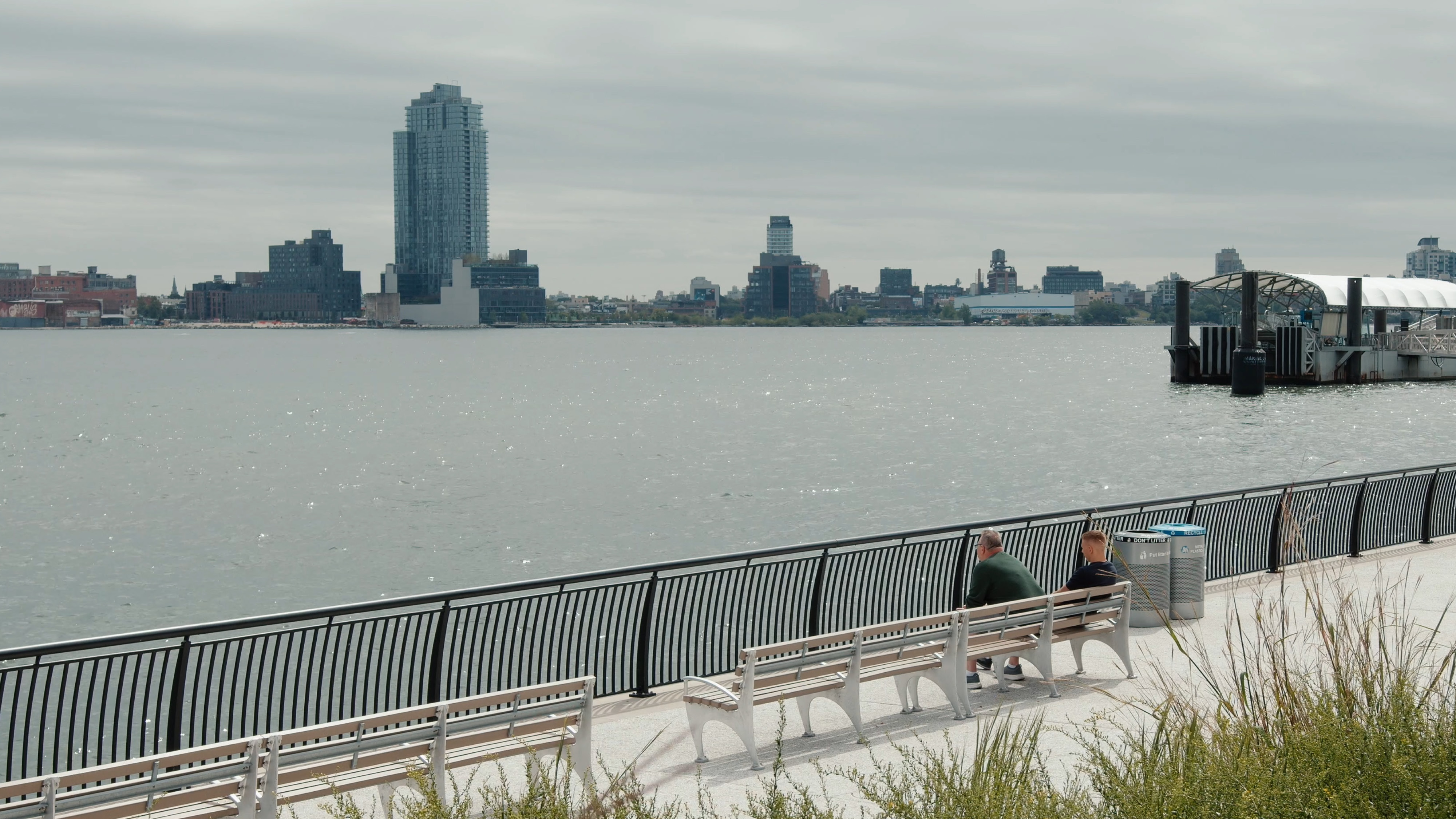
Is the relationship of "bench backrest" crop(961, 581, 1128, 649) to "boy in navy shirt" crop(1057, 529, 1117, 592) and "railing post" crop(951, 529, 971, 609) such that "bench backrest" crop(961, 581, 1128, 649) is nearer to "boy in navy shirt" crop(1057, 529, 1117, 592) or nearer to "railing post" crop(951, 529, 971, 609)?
"boy in navy shirt" crop(1057, 529, 1117, 592)

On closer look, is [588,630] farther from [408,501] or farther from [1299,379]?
[1299,379]

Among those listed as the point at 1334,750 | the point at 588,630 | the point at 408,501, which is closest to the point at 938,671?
the point at 588,630

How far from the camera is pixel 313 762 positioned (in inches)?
317

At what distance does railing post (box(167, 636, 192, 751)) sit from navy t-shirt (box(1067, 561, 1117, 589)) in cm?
671

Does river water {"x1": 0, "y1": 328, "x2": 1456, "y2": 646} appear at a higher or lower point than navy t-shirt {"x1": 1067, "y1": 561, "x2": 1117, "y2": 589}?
lower

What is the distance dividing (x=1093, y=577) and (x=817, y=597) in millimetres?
2321

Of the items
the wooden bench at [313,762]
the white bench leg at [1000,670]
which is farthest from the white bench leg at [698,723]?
the white bench leg at [1000,670]

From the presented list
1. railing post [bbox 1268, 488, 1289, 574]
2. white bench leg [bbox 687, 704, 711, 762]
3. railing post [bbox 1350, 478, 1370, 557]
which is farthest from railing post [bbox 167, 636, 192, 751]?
railing post [bbox 1350, 478, 1370, 557]

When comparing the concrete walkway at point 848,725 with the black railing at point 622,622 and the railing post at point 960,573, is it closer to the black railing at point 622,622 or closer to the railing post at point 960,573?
the black railing at point 622,622

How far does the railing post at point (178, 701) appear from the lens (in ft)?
31.0

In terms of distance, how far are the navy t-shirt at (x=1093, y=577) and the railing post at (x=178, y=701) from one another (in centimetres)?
671

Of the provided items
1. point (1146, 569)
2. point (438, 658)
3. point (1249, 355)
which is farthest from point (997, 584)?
point (1249, 355)

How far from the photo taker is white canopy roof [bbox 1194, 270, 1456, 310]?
10375cm

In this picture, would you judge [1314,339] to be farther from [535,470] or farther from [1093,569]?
[1093,569]
